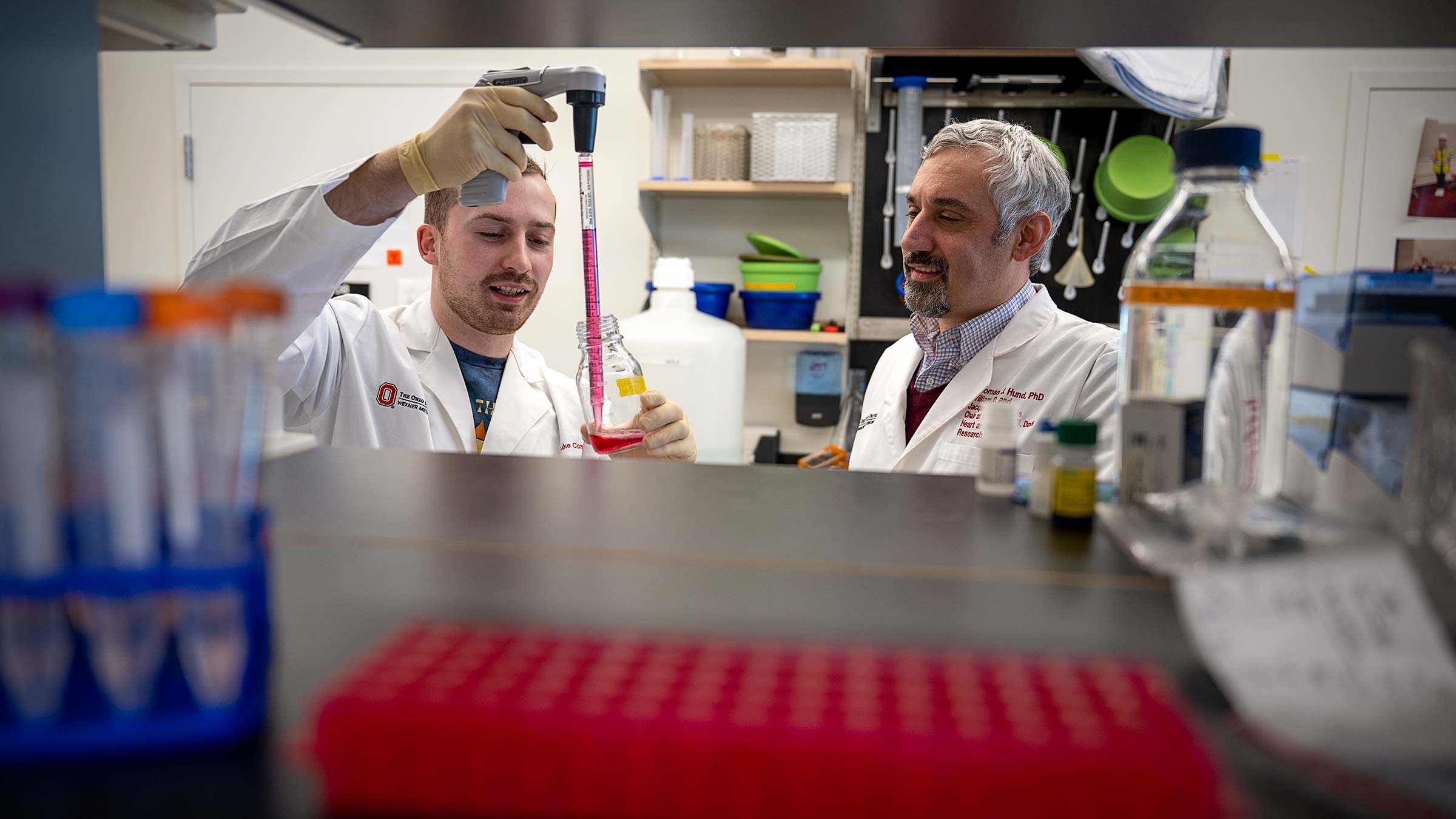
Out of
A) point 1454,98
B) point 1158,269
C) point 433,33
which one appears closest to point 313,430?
point 433,33

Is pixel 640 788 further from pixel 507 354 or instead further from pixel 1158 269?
pixel 507 354

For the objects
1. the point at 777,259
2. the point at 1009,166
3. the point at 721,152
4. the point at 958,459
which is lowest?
the point at 958,459

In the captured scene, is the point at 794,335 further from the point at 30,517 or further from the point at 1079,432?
the point at 30,517

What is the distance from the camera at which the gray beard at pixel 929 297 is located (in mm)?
2074

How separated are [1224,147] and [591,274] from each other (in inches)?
29.3

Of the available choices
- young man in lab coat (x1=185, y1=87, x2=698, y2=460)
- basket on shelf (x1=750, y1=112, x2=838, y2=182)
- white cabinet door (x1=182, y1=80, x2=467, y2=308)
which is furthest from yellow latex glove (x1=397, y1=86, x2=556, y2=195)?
white cabinet door (x1=182, y1=80, x2=467, y2=308)

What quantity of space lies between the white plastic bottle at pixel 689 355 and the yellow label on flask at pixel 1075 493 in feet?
6.36

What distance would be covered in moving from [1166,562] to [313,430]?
65.1 inches

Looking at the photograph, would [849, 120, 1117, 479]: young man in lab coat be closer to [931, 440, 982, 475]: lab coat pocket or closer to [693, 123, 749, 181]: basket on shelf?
[931, 440, 982, 475]: lab coat pocket

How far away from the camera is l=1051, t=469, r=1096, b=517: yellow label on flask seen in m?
0.77

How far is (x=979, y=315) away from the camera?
207 cm

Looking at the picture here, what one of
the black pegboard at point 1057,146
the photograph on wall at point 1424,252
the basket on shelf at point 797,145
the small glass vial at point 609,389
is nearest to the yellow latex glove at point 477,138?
the small glass vial at point 609,389

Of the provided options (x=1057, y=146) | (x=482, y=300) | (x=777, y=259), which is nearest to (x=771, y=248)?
(x=777, y=259)

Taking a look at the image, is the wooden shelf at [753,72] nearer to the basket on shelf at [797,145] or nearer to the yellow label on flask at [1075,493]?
the basket on shelf at [797,145]
